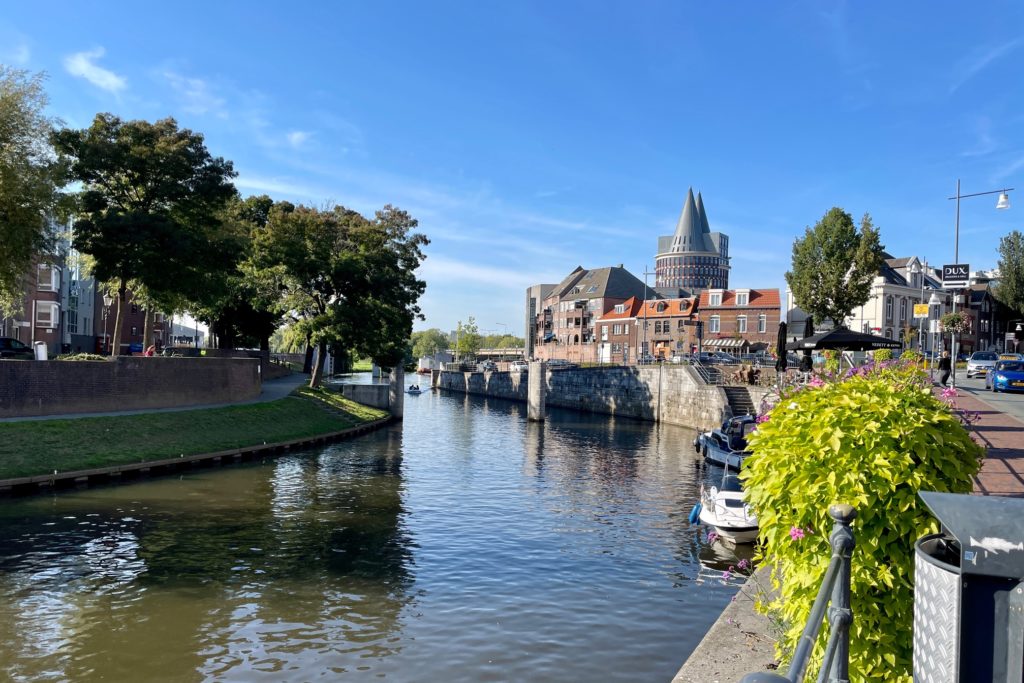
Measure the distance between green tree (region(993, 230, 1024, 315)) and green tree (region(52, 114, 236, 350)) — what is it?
286 ft

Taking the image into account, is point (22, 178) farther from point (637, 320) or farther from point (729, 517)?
point (637, 320)

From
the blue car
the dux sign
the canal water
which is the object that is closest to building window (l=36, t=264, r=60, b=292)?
the canal water

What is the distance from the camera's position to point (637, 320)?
105m

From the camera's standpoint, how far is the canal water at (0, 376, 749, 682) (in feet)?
42.4

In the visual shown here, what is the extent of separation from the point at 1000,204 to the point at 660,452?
2124cm

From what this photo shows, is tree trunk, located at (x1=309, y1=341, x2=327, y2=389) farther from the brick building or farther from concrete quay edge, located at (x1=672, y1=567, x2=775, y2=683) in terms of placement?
the brick building

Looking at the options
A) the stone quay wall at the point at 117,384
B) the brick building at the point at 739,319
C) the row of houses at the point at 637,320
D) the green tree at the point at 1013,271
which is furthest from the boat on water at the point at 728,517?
the green tree at the point at 1013,271

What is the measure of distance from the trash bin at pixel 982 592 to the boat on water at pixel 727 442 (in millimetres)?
28664

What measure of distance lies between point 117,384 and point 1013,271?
310 ft

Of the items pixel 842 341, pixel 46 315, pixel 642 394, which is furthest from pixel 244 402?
pixel 46 315

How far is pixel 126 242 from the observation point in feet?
129

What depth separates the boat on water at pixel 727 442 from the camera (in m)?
33.6

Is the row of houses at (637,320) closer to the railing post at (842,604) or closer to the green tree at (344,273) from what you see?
the green tree at (344,273)

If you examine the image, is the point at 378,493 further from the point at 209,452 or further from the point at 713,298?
the point at 713,298
